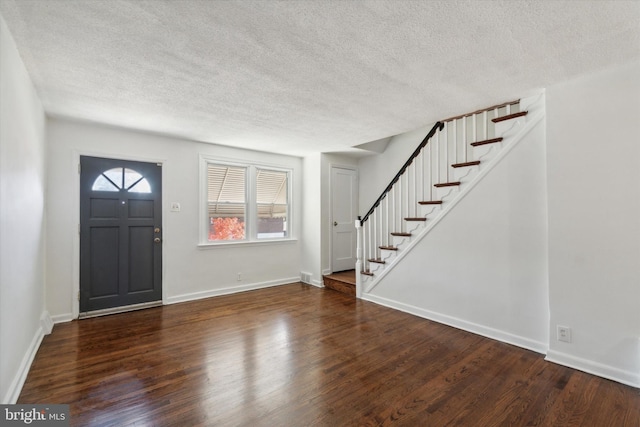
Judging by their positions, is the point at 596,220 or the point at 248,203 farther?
the point at 248,203

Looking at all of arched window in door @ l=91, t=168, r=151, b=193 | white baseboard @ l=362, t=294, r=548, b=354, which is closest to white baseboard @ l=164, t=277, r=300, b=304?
arched window in door @ l=91, t=168, r=151, b=193

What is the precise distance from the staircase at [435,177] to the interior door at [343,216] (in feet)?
2.67

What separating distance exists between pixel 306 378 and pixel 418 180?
3.08 meters

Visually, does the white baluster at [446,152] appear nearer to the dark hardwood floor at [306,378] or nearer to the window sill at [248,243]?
the dark hardwood floor at [306,378]

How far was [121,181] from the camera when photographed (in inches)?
154

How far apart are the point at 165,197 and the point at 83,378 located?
8.17 ft

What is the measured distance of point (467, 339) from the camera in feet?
9.95

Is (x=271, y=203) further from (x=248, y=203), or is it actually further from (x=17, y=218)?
(x=17, y=218)

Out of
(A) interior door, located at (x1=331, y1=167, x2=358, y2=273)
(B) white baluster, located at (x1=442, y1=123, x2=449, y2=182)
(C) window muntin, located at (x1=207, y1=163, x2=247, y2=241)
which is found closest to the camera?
(B) white baluster, located at (x1=442, y1=123, x2=449, y2=182)

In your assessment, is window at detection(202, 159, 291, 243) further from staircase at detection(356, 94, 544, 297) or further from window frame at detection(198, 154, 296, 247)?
staircase at detection(356, 94, 544, 297)

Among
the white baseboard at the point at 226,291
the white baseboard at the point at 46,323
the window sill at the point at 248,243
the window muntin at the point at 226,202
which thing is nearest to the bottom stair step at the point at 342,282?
the white baseboard at the point at 226,291

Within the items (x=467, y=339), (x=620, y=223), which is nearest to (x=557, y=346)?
(x=467, y=339)

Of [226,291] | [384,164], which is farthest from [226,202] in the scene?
[384,164]

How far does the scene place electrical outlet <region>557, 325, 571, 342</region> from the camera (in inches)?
97.8
